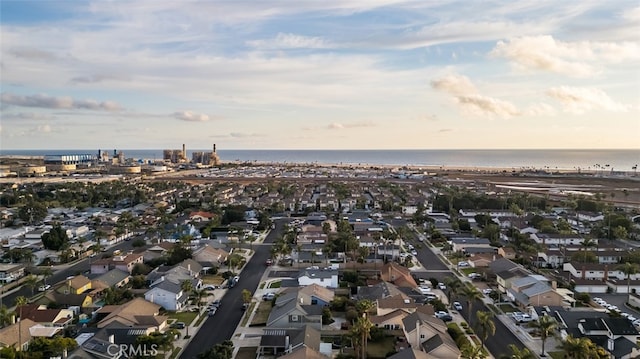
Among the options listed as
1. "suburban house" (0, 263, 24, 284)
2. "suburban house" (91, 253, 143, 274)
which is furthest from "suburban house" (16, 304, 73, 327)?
"suburban house" (91, 253, 143, 274)

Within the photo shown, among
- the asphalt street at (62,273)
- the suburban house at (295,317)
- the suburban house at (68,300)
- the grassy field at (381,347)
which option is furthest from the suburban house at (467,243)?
the asphalt street at (62,273)

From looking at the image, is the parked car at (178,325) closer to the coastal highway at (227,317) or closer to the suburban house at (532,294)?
the coastal highway at (227,317)

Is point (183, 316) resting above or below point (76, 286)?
below

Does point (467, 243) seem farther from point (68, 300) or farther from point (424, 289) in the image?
point (68, 300)

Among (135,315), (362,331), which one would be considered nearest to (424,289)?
(362,331)

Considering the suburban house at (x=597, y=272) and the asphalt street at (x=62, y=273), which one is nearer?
the asphalt street at (x=62, y=273)

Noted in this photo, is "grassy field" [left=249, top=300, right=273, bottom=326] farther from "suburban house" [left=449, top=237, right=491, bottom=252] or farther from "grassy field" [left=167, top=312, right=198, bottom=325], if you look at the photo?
"suburban house" [left=449, top=237, right=491, bottom=252]
